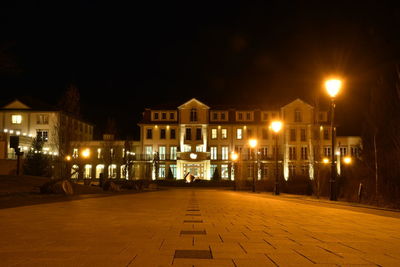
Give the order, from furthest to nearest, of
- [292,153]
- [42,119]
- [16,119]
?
[292,153]
[42,119]
[16,119]

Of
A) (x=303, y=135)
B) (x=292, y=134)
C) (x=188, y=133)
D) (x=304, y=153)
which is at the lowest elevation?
(x=304, y=153)

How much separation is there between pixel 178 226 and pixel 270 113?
6468cm

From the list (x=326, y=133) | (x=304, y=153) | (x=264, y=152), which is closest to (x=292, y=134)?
(x=304, y=153)

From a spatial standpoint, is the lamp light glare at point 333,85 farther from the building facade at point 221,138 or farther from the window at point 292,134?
the window at point 292,134

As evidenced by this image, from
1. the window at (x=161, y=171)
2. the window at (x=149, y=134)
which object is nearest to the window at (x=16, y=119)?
the window at (x=149, y=134)

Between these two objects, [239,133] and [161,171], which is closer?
[161,171]

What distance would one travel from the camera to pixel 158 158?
71375 mm

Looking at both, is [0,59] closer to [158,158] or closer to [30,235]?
[30,235]

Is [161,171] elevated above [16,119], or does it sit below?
below

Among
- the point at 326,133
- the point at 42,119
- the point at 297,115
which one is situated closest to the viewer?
the point at 42,119

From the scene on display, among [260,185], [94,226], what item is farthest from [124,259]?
[260,185]

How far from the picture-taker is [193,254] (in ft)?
22.4

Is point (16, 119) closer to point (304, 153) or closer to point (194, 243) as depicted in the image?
point (304, 153)

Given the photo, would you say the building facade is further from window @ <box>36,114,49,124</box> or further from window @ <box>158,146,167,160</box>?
window @ <box>36,114,49,124</box>
